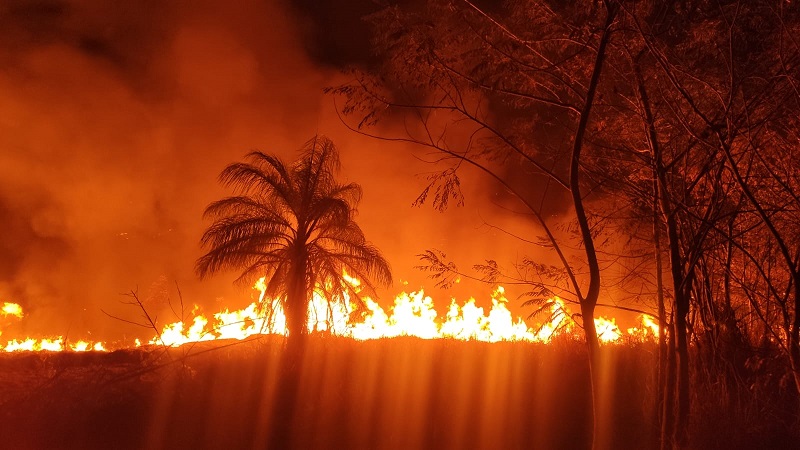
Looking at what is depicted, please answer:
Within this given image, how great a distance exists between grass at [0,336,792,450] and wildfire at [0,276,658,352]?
2.17 ft

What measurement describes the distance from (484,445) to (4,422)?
8023 millimetres

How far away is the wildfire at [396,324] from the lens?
Result: 45.9 ft

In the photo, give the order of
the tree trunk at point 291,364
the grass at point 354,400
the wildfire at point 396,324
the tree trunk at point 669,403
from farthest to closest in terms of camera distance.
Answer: the wildfire at point 396,324 → the tree trunk at point 291,364 → the grass at point 354,400 → the tree trunk at point 669,403

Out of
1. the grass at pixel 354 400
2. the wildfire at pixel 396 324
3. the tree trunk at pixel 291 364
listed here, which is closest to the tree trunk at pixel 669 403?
the grass at pixel 354 400

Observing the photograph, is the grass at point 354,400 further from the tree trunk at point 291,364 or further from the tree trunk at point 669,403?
the tree trunk at point 669,403

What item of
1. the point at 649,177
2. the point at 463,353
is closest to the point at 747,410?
the point at 649,177

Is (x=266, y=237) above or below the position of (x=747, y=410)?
above

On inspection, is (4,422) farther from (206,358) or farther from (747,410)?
(747,410)

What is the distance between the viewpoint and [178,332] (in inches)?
703

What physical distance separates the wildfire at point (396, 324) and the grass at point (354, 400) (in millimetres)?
662

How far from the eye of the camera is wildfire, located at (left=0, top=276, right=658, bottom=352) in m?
14.0

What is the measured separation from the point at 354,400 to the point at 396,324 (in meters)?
6.83

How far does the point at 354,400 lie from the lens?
12.1 meters

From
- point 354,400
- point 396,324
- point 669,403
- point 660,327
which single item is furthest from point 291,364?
point 669,403
